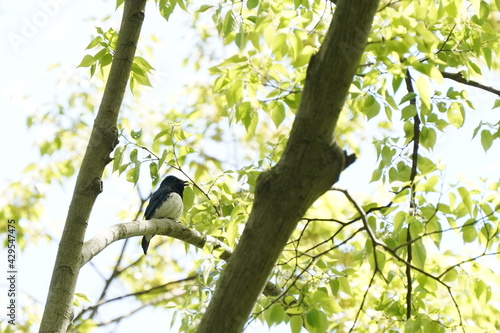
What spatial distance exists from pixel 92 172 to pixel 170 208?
13.4ft

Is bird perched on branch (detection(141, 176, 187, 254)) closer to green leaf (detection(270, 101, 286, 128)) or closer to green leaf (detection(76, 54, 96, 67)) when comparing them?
green leaf (detection(76, 54, 96, 67))

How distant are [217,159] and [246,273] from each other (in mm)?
5772

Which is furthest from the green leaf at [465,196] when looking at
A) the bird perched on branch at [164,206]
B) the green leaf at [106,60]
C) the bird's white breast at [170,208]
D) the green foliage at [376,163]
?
the bird's white breast at [170,208]

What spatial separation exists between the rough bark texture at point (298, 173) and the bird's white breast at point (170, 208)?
520 cm

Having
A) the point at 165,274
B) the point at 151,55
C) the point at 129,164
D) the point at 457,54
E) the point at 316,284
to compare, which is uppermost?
the point at 151,55

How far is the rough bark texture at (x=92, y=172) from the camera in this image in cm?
319

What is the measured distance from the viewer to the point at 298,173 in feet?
7.40

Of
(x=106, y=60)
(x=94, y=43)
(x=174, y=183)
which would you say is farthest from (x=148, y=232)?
(x=174, y=183)

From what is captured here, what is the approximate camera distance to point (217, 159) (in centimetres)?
800

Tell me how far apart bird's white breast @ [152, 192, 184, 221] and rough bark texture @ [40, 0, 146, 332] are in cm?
402

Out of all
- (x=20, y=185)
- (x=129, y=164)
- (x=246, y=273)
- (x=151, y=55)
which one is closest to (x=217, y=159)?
(x=151, y=55)

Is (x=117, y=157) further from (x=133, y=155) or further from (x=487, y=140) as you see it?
(x=487, y=140)

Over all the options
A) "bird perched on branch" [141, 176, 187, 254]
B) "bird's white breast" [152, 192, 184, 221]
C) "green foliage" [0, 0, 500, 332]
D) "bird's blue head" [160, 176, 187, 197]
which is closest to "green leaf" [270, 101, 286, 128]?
"green foliage" [0, 0, 500, 332]

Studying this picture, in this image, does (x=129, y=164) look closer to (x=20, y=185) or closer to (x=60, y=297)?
(x=60, y=297)
